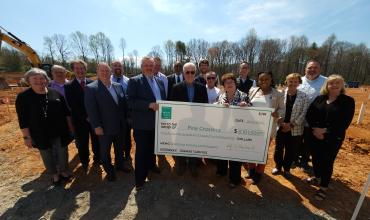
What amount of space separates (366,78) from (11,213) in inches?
3355

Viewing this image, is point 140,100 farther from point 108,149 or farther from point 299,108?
point 299,108

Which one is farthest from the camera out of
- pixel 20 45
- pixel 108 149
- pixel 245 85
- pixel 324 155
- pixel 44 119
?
pixel 20 45

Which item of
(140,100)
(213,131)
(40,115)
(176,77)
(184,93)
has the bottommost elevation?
(213,131)

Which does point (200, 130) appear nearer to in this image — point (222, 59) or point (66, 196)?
point (66, 196)

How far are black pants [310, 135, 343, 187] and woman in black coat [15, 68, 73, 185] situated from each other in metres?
4.77

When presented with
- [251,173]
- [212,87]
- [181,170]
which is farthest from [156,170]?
[212,87]

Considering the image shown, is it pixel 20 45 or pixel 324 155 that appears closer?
pixel 324 155

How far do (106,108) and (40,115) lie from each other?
1156mm

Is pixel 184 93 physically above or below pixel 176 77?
below

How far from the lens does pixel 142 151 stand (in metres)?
4.04

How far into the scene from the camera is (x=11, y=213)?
360 cm

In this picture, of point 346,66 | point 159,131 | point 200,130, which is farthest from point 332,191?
point 346,66

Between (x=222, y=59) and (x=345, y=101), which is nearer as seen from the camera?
(x=345, y=101)

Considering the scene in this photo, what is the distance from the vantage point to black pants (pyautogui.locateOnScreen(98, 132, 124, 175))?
4176mm
